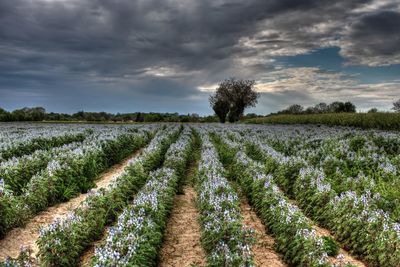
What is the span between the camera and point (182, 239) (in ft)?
28.9

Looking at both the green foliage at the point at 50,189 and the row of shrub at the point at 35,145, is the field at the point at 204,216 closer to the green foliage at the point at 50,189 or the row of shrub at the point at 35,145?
the green foliage at the point at 50,189

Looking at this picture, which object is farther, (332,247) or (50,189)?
(50,189)

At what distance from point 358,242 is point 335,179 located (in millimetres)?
4361

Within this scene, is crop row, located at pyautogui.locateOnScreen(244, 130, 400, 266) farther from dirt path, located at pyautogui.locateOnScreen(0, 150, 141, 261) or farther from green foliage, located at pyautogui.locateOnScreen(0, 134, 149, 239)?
green foliage, located at pyautogui.locateOnScreen(0, 134, 149, 239)

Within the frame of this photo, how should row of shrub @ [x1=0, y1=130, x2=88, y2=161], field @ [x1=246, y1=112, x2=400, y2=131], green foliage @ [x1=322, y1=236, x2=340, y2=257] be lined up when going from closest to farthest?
1. green foliage @ [x1=322, y1=236, x2=340, y2=257]
2. row of shrub @ [x1=0, y1=130, x2=88, y2=161]
3. field @ [x1=246, y1=112, x2=400, y2=131]

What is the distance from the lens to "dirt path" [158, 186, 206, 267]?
7617mm

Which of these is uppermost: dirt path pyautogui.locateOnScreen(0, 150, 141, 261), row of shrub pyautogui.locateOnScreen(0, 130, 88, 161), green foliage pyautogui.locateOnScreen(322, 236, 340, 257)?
row of shrub pyautogui.locateOnScreen(0, 130, 88, 161)

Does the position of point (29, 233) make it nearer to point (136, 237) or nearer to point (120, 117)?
point (136, 237)

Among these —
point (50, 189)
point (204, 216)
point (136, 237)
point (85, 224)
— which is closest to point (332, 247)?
point (204, 216)

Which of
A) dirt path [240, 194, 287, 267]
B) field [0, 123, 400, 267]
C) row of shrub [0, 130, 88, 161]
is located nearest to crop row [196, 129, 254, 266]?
field [0, 123, 400, 267]

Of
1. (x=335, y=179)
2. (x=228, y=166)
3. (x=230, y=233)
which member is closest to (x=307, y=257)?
(x=230, y=233)

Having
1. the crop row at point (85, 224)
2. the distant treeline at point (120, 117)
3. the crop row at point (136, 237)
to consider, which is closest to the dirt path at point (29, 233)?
the crop row at point (85, 224)

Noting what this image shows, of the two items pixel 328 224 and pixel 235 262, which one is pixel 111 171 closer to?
pixel 328 224

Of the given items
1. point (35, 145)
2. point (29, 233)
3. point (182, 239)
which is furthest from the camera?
point (35, 145)
